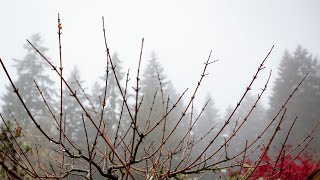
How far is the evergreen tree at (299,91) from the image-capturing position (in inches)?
1237

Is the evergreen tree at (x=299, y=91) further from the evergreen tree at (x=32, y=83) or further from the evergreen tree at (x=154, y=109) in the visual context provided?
the evergreen tree at (x=32, y=83)

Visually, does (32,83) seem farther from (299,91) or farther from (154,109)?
(299,91)

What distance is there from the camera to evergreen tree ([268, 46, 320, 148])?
31.4 meters

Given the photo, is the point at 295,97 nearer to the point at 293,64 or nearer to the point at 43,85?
the point at 293,64

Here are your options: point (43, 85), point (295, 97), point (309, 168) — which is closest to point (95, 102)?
point (43, 85)

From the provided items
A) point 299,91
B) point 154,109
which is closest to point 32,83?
point 154,109

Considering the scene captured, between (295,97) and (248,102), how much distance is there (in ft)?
77.4

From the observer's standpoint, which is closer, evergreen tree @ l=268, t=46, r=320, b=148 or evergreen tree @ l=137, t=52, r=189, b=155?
evergreen tree @ l=137, t=52, r=189, b=155

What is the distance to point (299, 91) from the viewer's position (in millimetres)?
33750

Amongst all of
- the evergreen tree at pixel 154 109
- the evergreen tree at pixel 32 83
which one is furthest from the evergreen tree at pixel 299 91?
the evergreen tree at pixel 32 83

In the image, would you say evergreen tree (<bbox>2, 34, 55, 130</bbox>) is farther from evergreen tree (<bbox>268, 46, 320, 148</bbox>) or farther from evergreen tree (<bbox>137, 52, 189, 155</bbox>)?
evergreen tree (<bbox>268, 46, 320, 148</bbox>)

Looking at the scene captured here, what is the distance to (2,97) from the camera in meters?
32.8

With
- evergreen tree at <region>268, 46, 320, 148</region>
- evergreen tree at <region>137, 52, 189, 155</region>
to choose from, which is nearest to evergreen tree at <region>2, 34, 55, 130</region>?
evergreen tree at <region>137, 52, 189, 155</region>

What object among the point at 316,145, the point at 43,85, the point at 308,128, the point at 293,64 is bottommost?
the point at 316,145
